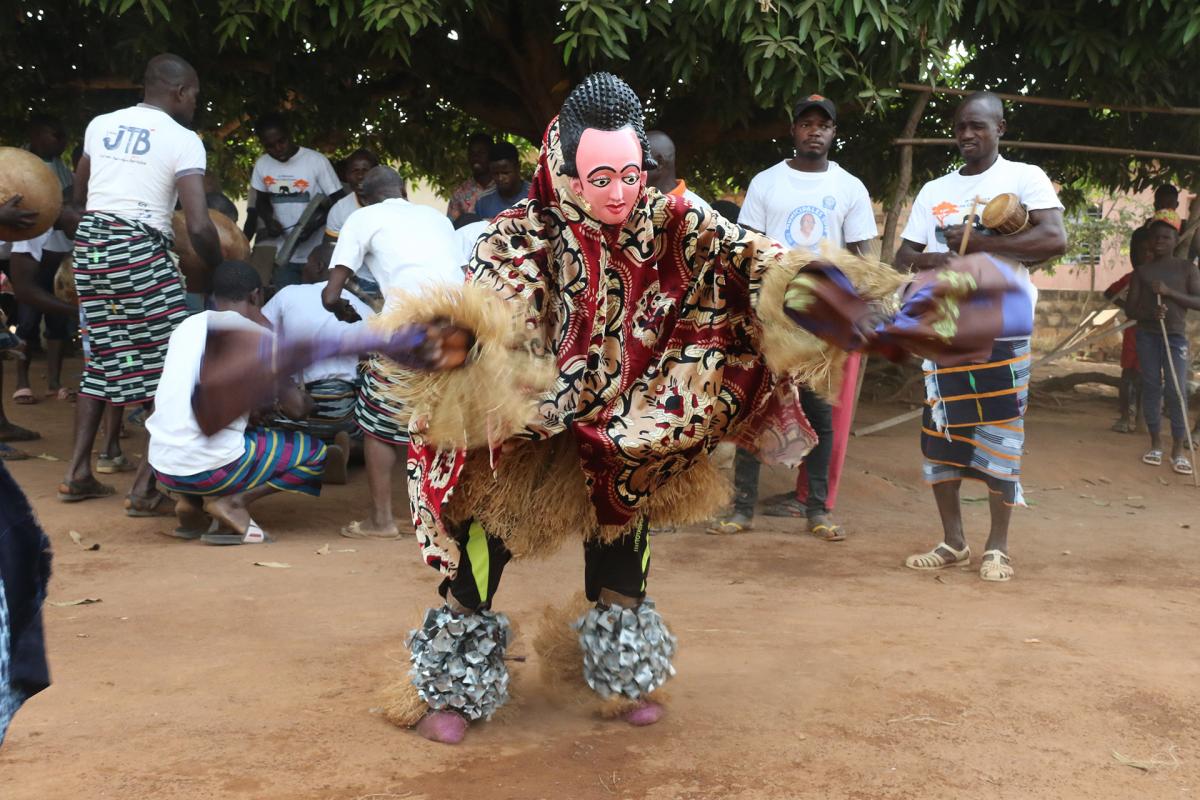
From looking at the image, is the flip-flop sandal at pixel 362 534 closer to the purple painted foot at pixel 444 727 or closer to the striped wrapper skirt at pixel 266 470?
the striped wrapper skirt at pixel 266 470

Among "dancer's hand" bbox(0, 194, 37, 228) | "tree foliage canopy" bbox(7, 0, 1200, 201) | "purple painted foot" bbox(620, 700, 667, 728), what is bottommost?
"purple painted foot" bbox(620, 700, 667, 728)

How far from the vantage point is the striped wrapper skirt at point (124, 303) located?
572cm

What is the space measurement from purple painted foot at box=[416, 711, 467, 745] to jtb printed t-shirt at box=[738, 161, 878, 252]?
3.41m

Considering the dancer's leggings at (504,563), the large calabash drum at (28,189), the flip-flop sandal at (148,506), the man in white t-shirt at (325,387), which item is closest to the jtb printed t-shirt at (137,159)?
the large calabash drum at (28,189)

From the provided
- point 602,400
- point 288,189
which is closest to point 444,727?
point 602,400

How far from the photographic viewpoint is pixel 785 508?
655 cm

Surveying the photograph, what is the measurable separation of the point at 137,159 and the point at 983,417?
4231mm

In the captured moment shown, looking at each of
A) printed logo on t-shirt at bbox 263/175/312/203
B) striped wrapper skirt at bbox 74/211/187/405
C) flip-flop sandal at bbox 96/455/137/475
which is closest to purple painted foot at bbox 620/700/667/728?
striped wrapper skirt at bbox 74/211/187/405

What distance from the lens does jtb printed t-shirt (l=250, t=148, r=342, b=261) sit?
27.0 ft

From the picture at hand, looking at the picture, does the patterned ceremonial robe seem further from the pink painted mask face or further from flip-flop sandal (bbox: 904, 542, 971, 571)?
flip-flop sandal (bbox: 904, 542, 971, 571)

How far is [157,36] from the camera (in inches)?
292

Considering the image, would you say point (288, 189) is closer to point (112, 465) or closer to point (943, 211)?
point (112, 465)

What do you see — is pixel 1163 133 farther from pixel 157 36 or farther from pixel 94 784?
pixel 94 784

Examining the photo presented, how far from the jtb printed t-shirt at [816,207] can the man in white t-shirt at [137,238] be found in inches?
114
